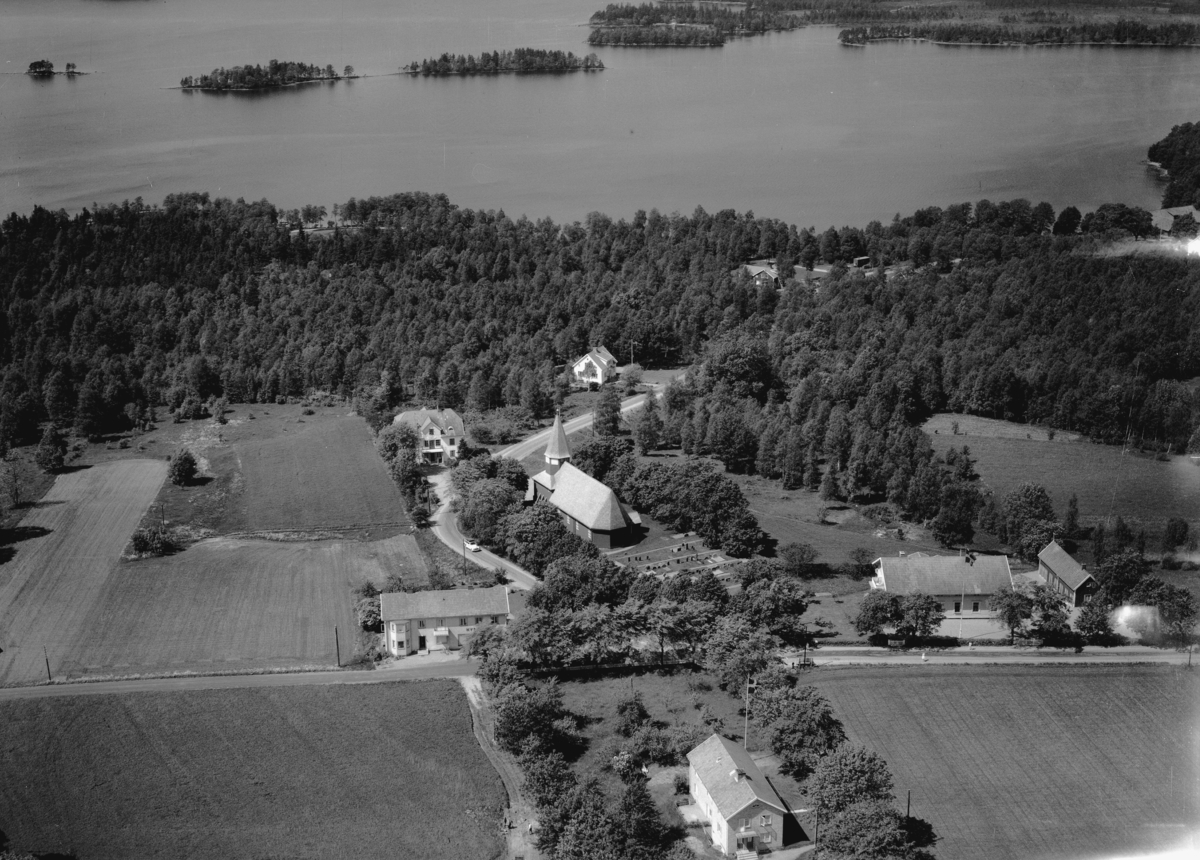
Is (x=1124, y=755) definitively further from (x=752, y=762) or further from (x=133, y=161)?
(x=133, y=161)

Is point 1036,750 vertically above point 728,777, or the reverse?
point 728,777

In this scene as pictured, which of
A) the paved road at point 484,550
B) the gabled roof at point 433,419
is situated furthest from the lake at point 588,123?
the gabled roof at point 433,419

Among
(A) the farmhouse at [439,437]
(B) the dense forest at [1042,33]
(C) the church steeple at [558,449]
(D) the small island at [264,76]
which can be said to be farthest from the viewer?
(D) the small island at [264,76]

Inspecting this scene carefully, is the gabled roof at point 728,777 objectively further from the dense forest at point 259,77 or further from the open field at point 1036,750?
Answer: the dense forest at point 259,77

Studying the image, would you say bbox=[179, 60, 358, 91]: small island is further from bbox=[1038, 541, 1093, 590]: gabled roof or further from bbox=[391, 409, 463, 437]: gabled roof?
bbox=[1038, 541, 1093, 590]: gabled roof

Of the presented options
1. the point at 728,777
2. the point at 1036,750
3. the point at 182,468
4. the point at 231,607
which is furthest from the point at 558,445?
the point at 1036,750

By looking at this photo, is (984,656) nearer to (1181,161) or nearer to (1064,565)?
(1064,565)

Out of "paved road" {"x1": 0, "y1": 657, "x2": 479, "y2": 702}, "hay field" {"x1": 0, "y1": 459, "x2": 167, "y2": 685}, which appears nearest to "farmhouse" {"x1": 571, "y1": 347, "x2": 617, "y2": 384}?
"hay field" {"x1": 0, "y1": 459, "x2": 167, "y2": 685}
